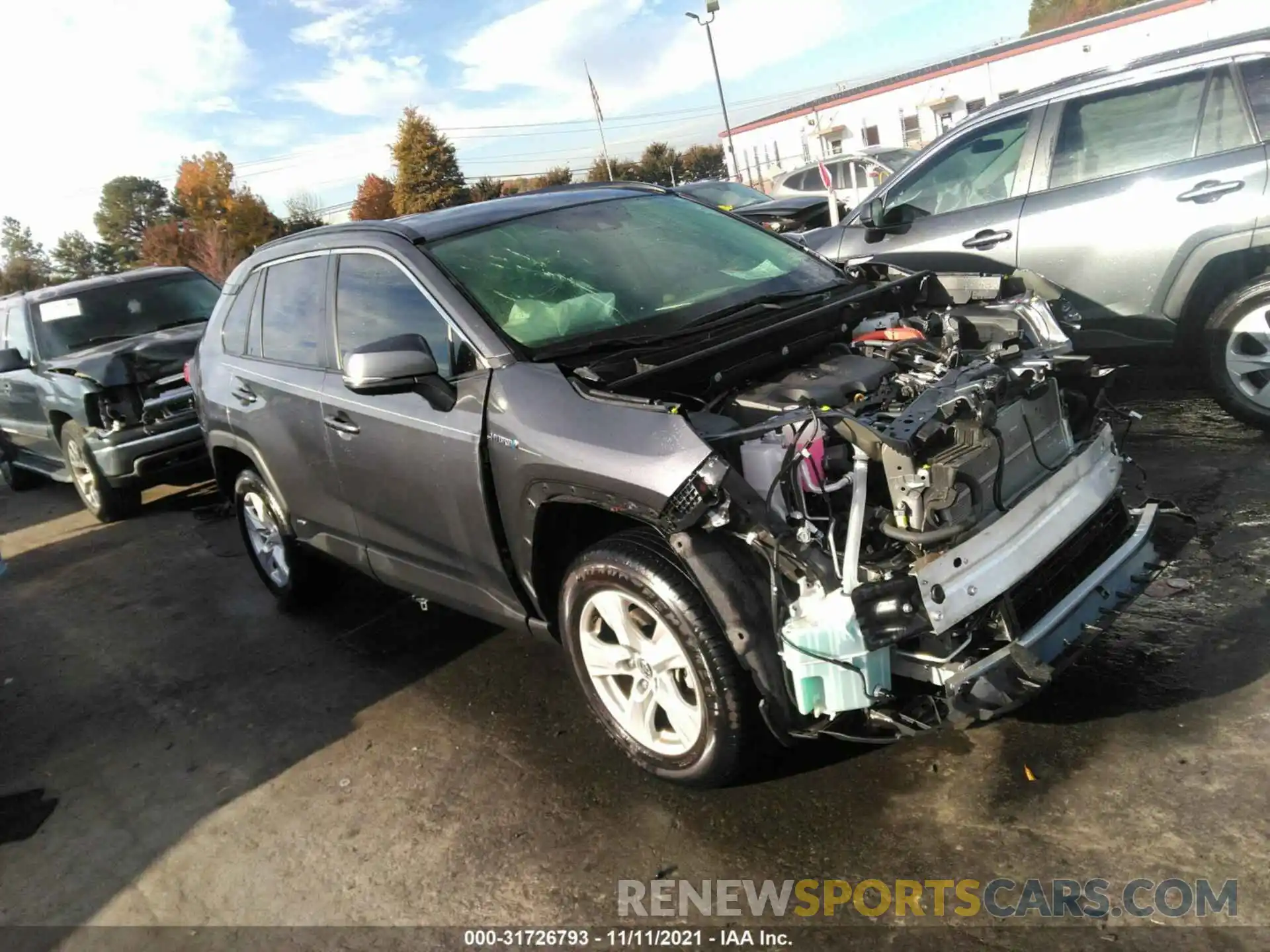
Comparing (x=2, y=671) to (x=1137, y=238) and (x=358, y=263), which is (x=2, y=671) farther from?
(x=1137, y=238)

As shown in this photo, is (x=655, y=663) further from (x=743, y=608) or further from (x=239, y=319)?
(x=239, y=319)

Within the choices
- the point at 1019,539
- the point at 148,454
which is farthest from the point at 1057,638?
the point at 148,454

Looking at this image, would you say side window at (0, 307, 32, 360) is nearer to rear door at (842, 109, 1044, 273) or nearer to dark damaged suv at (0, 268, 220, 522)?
dark damaged suv at (0, 268, 220, 522)

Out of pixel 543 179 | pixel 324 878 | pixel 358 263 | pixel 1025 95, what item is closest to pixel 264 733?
pixel 324 878

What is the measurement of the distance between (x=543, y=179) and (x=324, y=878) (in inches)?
2004

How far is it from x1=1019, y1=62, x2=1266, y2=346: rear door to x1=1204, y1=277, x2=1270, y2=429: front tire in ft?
0.91

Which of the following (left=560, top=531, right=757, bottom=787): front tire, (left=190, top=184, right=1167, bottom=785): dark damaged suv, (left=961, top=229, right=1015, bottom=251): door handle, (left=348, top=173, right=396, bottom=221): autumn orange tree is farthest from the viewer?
(left=348, top=173, right=396, bottom=221): autumn orange tree

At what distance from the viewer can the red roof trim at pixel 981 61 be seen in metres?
29.8

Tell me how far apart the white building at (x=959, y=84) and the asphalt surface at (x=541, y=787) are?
21106 mm

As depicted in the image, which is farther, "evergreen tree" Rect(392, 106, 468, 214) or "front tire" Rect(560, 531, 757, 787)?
"evergreen tree" Rect(392, 106, 468, 214)

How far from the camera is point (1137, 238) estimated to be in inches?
200

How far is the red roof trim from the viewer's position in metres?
29.8

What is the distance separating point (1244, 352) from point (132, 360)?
7.75 meters

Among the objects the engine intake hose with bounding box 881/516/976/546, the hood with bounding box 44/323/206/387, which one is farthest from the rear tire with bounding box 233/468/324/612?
the engine intake hose with bounding box 881/516/976/546
